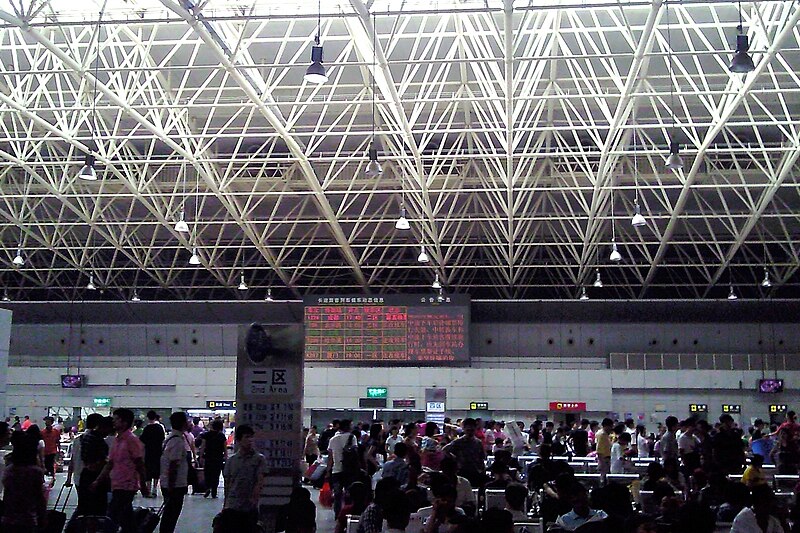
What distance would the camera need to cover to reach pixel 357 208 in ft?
110

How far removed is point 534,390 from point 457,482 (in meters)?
27.5

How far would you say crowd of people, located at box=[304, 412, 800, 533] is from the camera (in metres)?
6.62

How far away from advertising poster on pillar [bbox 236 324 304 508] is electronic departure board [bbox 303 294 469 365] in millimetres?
23826

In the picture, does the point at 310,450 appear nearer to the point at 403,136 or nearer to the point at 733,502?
the point at 403,136

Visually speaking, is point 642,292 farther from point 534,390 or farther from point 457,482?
point 457,482

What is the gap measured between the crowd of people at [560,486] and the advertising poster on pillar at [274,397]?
0.76m

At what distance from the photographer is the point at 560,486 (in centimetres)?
764

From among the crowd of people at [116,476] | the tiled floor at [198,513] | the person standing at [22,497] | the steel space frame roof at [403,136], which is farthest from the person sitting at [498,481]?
the steel space frame roof at [403,136]

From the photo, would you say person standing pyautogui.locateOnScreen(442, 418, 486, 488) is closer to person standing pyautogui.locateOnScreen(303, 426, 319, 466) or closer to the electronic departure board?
person standing pyautogui.locateOnScreen(303, 426, 319, 466)

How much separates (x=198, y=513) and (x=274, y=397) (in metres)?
4.95

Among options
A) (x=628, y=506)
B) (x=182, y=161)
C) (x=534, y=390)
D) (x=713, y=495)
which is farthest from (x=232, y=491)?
(x=534, y=390)

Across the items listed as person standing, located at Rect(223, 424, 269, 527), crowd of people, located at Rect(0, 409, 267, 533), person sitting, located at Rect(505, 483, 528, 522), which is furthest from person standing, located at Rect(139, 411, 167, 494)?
person sitting, located at Rect(505, 483, 528, 522)

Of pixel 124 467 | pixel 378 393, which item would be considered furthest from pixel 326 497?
pixel 378 393

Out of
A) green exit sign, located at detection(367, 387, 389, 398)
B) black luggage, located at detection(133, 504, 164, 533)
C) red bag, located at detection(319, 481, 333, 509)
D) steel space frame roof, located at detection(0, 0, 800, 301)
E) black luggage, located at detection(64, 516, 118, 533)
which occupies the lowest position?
red bag, located at detection(319, 481, 333, 509)
